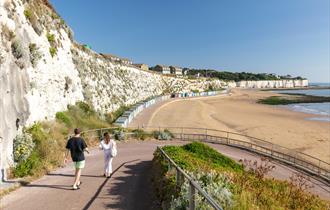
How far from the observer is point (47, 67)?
19984 millimetres

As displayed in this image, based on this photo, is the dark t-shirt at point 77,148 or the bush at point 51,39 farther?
the bush at point 51,39

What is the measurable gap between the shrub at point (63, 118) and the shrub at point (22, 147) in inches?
274

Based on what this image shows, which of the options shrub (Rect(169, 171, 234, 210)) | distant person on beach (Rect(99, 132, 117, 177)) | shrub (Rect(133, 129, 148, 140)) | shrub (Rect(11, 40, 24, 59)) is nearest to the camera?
shrub (Rect(169, 171, 234, 210))

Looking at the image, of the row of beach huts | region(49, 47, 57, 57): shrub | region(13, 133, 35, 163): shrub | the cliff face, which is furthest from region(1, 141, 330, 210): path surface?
the row of beach huts

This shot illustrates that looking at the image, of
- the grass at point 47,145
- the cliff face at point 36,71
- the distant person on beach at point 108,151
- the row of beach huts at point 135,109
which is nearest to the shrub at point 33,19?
the cliff face at point 36,71

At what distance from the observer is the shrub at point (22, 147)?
1212 cm

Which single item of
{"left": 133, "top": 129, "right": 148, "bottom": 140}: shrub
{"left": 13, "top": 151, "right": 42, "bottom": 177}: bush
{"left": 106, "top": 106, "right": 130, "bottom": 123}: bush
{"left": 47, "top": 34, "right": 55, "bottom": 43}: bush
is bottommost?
→ {"left": 133, "top": 129, "right": 148, "bottom": 140}: shrub

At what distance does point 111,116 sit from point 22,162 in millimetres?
25396

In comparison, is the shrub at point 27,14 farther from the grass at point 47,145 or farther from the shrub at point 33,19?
the grass at point 47,145

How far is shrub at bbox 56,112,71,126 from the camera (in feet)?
65.3

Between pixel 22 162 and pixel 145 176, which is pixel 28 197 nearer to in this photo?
pixel 22 162

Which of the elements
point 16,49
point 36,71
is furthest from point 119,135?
point 16,49

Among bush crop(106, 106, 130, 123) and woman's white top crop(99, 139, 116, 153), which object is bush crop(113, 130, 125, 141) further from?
woman's white top crop(99, 139, 116, 153)

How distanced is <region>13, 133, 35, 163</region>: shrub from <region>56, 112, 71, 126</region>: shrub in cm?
696
